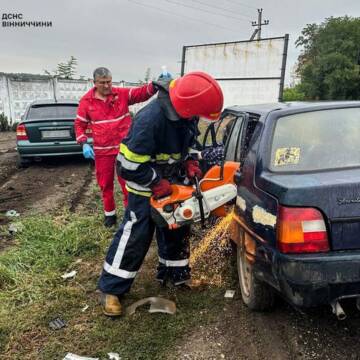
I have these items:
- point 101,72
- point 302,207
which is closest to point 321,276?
point 302,207

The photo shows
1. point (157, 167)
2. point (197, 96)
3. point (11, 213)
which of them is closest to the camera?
point (197, 96)

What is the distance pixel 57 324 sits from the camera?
302 cm

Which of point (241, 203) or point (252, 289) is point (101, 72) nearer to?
point (241, 203)

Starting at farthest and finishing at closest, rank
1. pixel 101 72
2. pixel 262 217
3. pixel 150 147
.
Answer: pixel 101 72, pixel 150 147, pixel 262 217

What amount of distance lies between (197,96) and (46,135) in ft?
20.6

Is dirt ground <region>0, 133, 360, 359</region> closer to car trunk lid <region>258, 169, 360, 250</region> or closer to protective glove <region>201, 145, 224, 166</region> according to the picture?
car trunk lid <region>258, 169, 360, 250</region>

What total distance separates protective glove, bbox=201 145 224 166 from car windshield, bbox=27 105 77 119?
5.15 metres

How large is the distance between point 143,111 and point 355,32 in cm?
3904

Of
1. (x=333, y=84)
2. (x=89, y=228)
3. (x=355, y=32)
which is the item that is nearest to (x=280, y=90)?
(x=89, y=228)

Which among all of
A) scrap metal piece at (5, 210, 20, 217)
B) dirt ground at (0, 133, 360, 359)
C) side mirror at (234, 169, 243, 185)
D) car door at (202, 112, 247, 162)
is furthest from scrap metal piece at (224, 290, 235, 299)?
scrap metal piece at (5, 210, 20, 217)

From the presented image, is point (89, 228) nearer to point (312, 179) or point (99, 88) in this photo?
point (99, 88)

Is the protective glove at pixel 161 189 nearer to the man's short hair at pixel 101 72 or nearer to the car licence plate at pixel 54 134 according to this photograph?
the man's short hair at pixel 101 72

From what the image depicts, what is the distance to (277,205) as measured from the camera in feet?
7.25

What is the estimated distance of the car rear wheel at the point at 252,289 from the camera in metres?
2.81
